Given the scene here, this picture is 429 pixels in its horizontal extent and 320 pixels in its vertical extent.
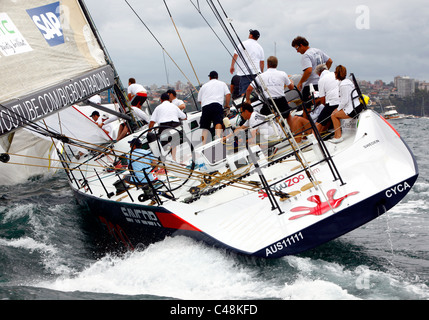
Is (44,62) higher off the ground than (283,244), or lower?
higher

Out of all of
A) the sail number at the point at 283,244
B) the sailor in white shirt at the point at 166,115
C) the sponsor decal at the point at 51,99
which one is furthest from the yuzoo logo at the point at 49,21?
the sail number at the point at 283,244

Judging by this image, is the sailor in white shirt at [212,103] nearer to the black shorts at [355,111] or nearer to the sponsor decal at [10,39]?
the black shorts at [355,111]

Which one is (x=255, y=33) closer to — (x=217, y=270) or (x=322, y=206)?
(x=322, y=206)

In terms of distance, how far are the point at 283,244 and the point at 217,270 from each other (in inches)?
27.1

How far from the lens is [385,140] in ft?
20.0

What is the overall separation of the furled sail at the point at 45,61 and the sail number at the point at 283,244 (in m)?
3.09

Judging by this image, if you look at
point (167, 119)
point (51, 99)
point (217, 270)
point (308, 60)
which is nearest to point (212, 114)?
point (167, 119)

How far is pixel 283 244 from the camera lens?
5109mm

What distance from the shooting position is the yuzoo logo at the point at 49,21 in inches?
289
